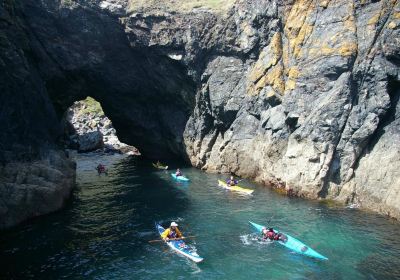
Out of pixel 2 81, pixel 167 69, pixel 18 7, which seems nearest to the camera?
pixel 2 81

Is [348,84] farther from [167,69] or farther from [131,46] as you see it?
[131,46]

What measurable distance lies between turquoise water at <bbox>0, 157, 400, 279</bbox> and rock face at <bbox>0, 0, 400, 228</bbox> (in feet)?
17.8

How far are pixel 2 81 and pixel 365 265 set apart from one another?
30516mm

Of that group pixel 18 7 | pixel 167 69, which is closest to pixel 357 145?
pixel 167 69

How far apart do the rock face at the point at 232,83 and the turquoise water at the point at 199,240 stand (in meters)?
5.42

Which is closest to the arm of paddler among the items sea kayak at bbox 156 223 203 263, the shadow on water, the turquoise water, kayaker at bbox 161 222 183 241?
kayaker at bbox 161 222 183 241

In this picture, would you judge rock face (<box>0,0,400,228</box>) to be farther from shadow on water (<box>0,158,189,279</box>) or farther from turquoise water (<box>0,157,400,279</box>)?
shadow on water (<box>0,158,189,279</box>)

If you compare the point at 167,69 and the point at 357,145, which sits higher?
the point at 167,69

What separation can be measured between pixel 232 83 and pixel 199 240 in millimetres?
27119

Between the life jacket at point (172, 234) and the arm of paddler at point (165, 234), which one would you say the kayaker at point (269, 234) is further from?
the arm of paddler at point (165, 234)

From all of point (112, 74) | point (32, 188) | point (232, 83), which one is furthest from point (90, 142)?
point (32, 188)

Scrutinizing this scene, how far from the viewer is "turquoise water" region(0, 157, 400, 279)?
24.4 m

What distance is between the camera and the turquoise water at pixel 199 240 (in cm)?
2444

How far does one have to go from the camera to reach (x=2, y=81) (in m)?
32.0
